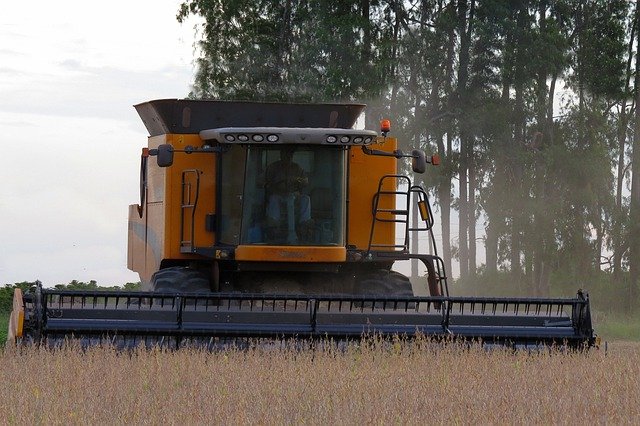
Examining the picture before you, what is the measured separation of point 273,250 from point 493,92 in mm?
24828

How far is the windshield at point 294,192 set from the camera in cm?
1251

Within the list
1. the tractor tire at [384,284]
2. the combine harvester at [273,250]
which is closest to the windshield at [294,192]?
the combine harvester at [273,250]

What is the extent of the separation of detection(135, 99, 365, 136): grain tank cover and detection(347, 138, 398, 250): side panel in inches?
18.4

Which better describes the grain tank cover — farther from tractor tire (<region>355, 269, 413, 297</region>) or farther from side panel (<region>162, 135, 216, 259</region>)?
tractor tire (<region>355, 269, 413, 297</region>)

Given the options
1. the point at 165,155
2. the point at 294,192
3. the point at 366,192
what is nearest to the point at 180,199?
the point at 165,155

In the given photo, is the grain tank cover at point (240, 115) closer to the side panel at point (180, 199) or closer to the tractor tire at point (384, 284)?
the side panel at point (180, 199)

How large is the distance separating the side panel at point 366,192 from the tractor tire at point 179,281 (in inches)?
57.8

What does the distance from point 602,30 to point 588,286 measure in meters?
7.30

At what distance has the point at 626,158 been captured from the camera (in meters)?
40.2

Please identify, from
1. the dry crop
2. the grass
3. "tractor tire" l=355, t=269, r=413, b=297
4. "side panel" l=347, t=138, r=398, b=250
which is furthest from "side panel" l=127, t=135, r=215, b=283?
the grass

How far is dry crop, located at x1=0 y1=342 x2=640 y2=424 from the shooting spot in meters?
7.68

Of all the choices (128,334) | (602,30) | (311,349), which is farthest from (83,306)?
(602,30)

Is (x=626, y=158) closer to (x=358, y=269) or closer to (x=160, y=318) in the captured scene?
(x=358, y=269)

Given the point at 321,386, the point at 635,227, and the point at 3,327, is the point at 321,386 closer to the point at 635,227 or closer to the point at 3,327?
the point at 3,327
